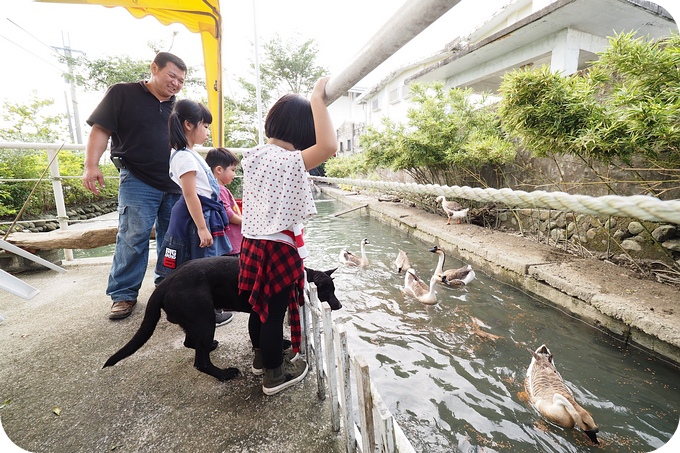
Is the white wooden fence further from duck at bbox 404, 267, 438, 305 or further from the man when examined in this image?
duck at bbox 404, 267, 438, 305

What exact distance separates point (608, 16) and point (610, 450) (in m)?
7.66

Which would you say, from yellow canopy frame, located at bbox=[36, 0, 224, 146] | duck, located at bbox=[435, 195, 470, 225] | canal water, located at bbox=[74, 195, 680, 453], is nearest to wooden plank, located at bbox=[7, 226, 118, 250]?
yellow canopy frame, located at bbox=[36, 0, 224, 146]

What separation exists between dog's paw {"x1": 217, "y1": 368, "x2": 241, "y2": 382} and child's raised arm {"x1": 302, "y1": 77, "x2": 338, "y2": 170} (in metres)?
1.26

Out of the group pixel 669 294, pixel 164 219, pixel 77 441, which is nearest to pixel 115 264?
pixel 164 219

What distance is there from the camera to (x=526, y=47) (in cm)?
749

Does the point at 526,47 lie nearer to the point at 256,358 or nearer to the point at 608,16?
the point at 608,16

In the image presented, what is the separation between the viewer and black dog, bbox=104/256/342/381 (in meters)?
1.55

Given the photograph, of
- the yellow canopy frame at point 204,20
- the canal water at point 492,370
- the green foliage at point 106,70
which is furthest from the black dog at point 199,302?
the green foliage at point 106,70

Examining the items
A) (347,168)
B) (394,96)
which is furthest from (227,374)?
(394,96)

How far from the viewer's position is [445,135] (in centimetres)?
716

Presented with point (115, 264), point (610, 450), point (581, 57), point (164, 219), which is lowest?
point (610, 450)

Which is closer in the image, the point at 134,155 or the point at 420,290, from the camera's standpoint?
the point at 134,155

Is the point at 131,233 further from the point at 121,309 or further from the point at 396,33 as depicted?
the point at 396,33

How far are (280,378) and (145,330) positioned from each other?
780 mm
